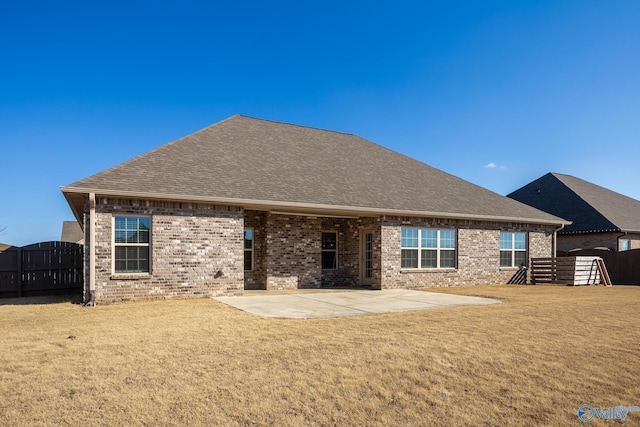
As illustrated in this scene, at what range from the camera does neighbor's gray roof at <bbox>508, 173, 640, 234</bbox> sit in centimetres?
2514

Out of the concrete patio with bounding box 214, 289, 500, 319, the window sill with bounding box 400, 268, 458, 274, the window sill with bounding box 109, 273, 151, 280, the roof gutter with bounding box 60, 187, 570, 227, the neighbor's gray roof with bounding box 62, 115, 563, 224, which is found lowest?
the concrete patio with bounding box 214, 289, 500, 319

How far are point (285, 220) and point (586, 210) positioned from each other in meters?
20.4

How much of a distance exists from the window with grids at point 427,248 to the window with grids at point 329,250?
2646 millimetres

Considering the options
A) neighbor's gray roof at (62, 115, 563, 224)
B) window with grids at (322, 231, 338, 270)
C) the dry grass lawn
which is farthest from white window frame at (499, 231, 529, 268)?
the dry grass lawn

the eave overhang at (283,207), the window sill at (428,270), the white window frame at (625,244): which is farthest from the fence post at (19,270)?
the white window frame at (625,244)

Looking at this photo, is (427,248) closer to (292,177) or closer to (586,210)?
(292,177)

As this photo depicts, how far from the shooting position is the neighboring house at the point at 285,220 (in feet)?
38.9

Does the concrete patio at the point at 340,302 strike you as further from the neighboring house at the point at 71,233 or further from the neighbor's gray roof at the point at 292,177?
the neighboring house at the point at 71,233

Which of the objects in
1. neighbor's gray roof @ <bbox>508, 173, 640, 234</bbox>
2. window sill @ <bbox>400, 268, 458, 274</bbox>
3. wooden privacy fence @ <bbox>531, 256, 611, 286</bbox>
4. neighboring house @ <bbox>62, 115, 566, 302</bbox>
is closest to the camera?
neighboring house @ <bbox>62, 115, 566, 302</bbox>

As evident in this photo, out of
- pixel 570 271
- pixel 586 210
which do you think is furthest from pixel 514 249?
pixel 586 210

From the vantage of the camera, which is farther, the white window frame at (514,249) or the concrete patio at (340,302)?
the white window frame at (514,249)

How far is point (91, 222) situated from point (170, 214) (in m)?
1.97

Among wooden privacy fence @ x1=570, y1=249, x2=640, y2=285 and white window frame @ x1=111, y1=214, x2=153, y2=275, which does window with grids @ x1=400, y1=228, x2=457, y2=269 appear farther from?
wooden privacy fence @ x1=570, y1=249, x2=640, y2=285

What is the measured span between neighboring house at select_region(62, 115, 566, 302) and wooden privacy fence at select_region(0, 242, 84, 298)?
1.54 m
